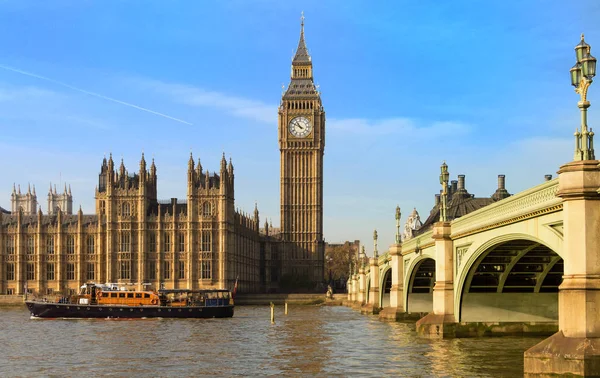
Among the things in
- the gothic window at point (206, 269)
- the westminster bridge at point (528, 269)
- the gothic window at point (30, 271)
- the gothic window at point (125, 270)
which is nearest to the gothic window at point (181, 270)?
the gothic window at point (206, 269)

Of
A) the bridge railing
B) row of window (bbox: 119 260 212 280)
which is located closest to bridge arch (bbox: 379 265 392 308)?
the bridge railing

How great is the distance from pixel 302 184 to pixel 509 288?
12587 cm

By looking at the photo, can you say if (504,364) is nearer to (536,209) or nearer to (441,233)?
(536,209)

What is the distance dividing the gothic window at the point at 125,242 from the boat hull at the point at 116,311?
5491 cm

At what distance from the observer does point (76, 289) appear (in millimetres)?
141250

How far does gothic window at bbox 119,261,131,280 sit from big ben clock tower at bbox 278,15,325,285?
126 feet

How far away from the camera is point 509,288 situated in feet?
153

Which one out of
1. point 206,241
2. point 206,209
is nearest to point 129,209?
point 206,209

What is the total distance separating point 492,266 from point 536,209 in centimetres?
1465

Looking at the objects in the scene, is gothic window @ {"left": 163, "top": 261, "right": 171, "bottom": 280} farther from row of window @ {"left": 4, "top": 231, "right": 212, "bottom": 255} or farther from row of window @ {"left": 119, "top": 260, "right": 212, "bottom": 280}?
row of window @ {"left": 4, "top": 231, "right": 212, "bottom": 255}

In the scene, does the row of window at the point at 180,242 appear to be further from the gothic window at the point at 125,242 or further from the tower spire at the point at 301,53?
the tower spire at the point at 301,53

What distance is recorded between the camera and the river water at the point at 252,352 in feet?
117

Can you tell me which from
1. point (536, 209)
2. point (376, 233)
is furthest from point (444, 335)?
point (376, 233)

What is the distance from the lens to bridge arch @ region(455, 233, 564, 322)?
4325 cm
